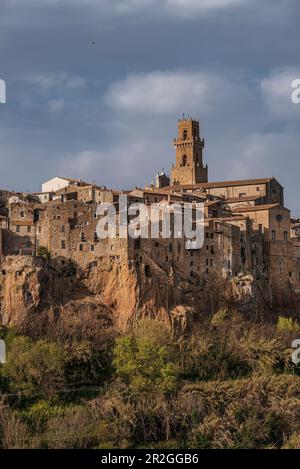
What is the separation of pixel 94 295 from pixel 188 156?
3870 cm

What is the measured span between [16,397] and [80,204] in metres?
19.5

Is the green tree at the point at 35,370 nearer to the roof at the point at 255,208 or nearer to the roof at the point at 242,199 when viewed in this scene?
the roof at the point at 255,208

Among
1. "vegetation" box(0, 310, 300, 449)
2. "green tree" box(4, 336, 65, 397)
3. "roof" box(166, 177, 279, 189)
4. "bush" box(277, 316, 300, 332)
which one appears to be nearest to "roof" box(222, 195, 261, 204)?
"roof" box(166, 177, 279, 189)

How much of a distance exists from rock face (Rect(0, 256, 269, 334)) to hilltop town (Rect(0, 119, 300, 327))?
0.07m

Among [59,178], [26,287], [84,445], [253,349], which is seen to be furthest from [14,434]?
[59,178]

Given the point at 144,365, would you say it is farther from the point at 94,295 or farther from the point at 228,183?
the point at 228,183

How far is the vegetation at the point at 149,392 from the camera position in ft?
222

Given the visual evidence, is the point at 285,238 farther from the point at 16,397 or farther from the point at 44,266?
the point at 16,397

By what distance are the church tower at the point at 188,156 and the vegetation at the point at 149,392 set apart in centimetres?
3678

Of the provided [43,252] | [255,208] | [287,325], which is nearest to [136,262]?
[43,252]

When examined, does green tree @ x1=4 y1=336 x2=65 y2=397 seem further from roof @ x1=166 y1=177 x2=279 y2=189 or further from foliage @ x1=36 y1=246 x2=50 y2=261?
roof @ x1=166 y1=177 x2=279 y2=189

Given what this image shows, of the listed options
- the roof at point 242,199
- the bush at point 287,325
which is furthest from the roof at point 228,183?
the bush at point 287,325

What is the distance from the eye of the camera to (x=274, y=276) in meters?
89.6

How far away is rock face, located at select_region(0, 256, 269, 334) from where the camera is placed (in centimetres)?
7831
